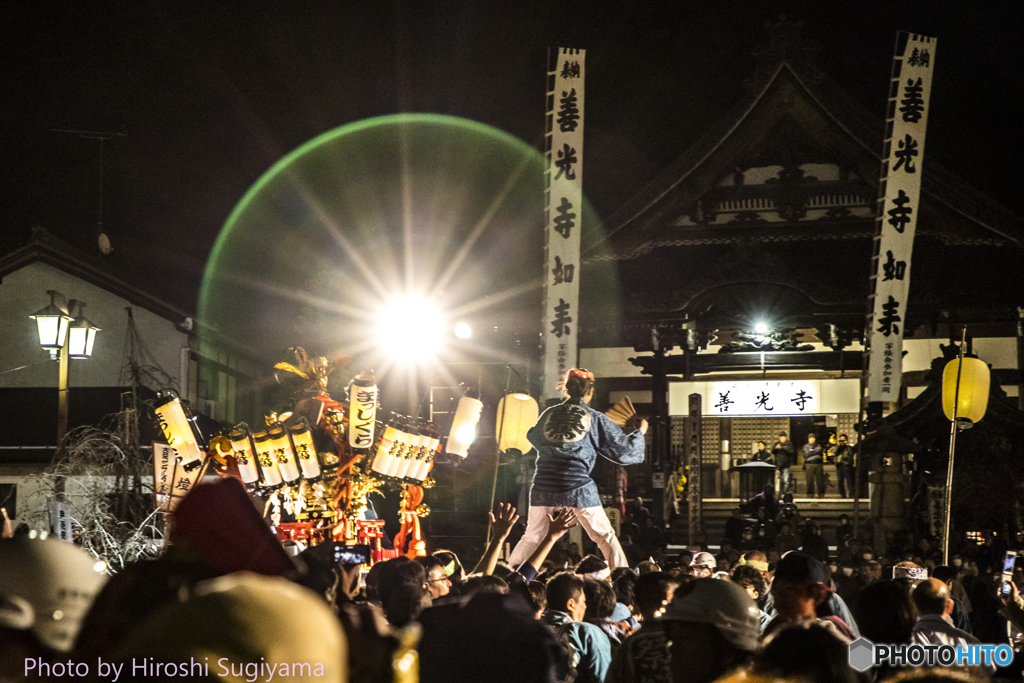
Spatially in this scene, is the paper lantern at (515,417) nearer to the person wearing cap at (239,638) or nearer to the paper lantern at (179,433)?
the paper lantern at (179,433)

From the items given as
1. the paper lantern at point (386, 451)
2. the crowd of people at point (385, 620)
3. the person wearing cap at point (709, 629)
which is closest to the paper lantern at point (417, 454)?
the paper lantern at point (386, 451)

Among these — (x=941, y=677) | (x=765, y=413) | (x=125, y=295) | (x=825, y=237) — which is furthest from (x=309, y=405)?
(x=125, y=295)

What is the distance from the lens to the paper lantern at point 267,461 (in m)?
9.19

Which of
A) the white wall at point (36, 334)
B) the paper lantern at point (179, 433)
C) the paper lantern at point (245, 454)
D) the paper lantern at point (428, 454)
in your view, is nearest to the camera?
the paper lantern at point (428, 454)

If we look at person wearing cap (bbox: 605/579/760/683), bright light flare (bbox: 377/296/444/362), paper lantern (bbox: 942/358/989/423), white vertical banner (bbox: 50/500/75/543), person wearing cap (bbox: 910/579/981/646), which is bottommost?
white vertical banner (bbox: 50/500/75/543)

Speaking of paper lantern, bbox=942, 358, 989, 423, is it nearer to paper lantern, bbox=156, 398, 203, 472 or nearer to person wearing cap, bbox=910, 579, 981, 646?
person wearing cap, bbox=910, 579, 981, 646

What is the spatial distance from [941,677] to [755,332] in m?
15.4

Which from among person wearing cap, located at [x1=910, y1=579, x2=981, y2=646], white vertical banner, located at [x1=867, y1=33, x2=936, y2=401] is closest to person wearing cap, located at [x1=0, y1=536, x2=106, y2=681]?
person wearing cap, located at [x1=910, y1=579, x2=981, y2=646]

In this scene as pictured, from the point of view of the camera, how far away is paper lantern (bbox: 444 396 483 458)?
963 cm

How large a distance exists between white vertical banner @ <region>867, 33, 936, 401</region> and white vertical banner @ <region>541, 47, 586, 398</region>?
16.0ft

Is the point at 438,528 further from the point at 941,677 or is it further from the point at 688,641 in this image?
the point at 941,677

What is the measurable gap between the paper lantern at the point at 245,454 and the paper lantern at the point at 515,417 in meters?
2.70

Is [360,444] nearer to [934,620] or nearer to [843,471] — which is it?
[934,620]

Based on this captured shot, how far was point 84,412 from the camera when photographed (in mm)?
22281
